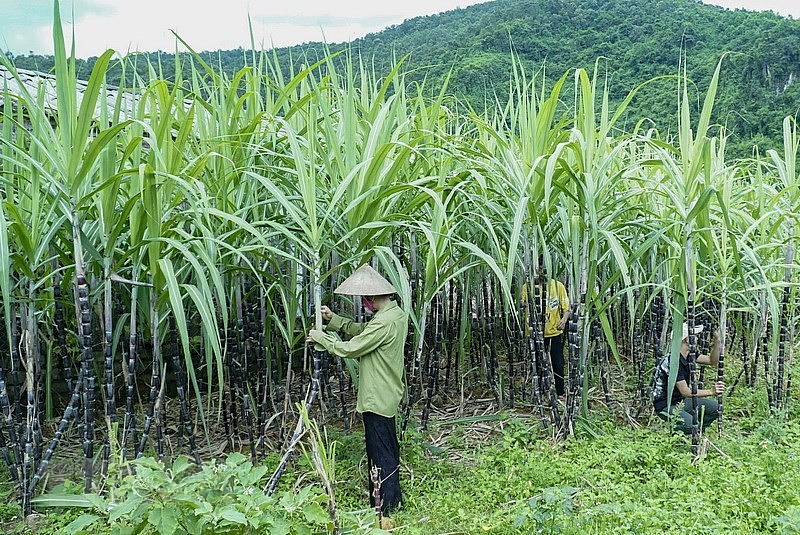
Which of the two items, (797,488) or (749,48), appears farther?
(749,48)

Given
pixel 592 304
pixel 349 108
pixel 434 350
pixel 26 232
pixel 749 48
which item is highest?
pixel 749 48

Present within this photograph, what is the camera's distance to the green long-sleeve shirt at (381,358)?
258 centimetres

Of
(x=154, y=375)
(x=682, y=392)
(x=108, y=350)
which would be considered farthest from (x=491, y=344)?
(x=108, y=350)

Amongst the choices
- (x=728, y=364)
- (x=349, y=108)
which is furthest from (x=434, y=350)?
(x=728, y=364)

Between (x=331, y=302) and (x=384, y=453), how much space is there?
74 centimetres

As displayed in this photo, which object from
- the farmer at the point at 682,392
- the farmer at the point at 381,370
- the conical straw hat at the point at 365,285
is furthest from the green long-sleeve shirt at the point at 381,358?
the farmer at the point at 682,392

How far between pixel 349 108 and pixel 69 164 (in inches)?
38.5

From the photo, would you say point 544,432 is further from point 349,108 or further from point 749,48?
point 749,48

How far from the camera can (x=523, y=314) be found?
358 cm

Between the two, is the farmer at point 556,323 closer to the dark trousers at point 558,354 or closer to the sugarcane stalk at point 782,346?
the dark trousers at point 558,354

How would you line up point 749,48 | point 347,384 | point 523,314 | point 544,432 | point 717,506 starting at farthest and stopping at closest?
point 749,48
point 347,384
point 523,314
point 544,432
point 717,506

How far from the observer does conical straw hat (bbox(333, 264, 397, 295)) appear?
2.54 meters

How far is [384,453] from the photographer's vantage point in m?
2.66

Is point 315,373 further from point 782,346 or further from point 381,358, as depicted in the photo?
point 782,346
